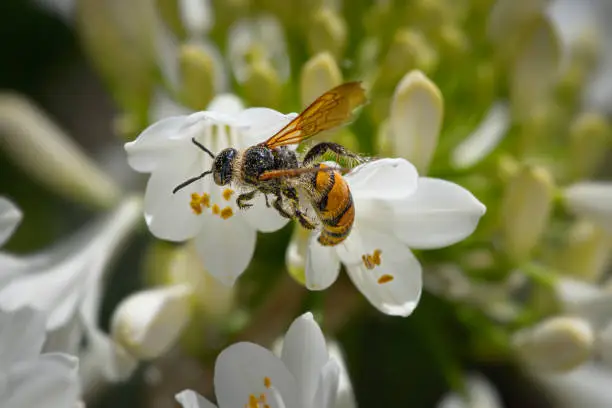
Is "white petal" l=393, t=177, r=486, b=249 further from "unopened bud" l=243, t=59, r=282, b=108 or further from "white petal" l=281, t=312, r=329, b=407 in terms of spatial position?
"unopened bud" l=243, t=59, r=282, b=108

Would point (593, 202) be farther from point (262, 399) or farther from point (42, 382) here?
point (42, 382)

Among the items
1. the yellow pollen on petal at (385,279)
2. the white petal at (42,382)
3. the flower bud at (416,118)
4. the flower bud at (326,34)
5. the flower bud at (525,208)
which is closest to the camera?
the white petal at (42,382)

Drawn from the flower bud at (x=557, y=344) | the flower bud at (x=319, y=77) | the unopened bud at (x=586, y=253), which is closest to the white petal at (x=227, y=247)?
the flower bud at (x=319, y=77)

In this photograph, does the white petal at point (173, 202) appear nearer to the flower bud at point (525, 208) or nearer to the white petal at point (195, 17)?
the flower bud at point (525, 208)

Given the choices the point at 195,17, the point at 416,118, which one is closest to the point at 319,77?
the point at 416,118

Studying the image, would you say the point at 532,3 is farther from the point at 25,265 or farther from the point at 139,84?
the point at 25,265
